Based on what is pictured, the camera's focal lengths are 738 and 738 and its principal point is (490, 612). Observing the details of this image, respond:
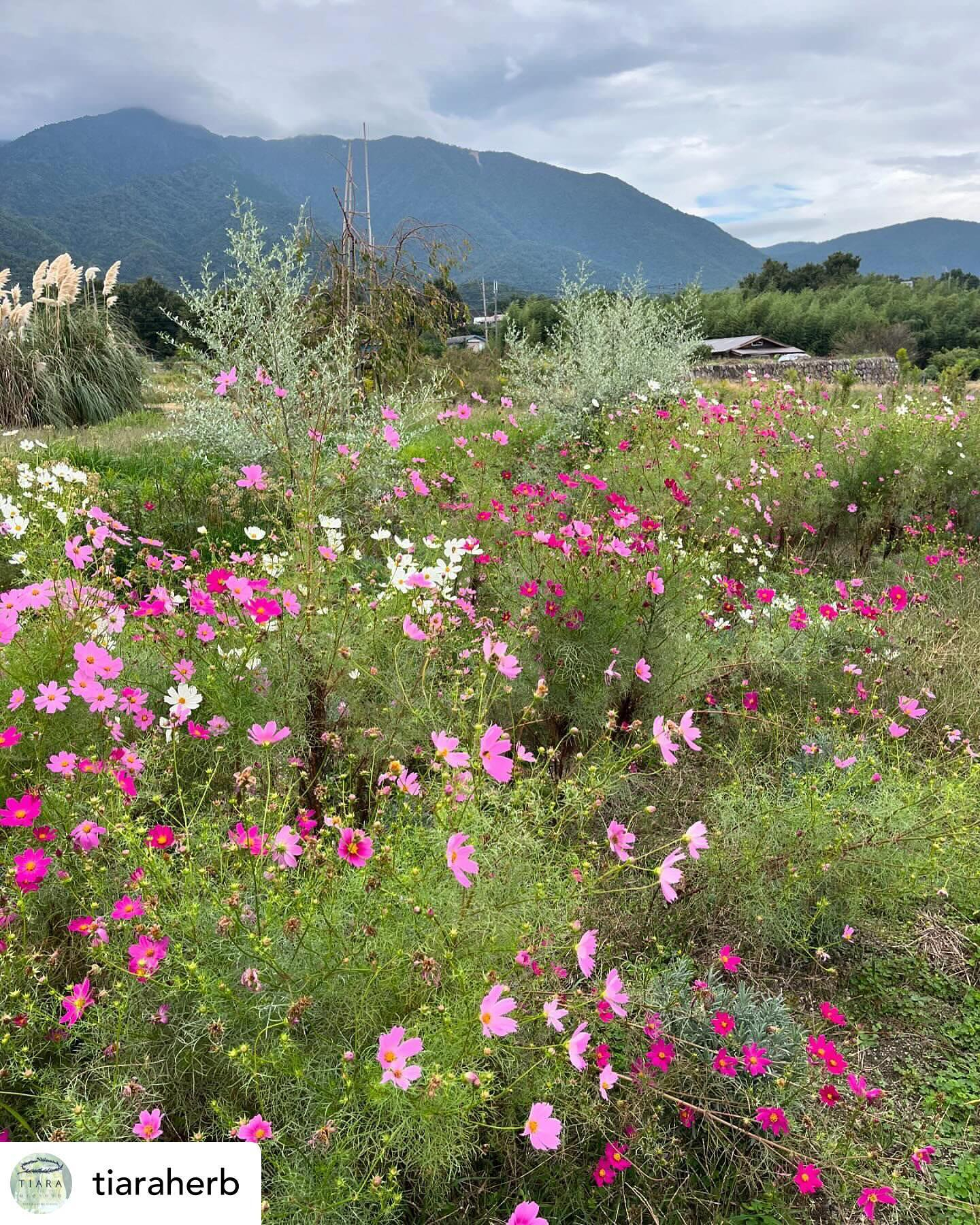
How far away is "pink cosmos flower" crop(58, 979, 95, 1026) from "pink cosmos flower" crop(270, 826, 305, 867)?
35 centimetres

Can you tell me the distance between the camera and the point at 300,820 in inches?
53.9

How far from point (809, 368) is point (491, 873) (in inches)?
1059

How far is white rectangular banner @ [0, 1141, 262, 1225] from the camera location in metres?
1.04

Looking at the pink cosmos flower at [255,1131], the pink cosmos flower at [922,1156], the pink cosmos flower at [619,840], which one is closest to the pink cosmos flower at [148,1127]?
the pink cosmos flower at [255,1131]

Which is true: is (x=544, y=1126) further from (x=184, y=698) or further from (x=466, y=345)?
(x=466, y=345)

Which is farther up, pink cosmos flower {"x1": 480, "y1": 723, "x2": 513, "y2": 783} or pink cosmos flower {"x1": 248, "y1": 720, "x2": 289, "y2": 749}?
pink cosmos flower {"x1": 480, "y1": 723, "x2": 513, "y2": 783}

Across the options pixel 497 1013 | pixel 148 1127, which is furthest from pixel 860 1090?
pixel 148 1127

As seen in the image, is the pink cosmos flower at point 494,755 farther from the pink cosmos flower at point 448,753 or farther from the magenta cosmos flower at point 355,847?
the magenta cosmos flower at point 355,847

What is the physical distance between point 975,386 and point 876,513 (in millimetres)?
6267

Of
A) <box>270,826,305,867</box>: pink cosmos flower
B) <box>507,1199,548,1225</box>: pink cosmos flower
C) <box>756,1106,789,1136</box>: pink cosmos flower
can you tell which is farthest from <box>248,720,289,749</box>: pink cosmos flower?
<box>756,1106,789,1136</box>: pink cosmos flower

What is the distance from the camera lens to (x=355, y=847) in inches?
46.7

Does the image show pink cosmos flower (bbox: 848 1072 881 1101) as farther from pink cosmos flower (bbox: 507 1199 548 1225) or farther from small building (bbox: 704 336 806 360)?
small building (bbox: 704 336 806 360)

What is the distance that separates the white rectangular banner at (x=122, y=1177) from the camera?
104 cm

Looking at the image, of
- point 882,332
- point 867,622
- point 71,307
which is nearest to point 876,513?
point 867,622
